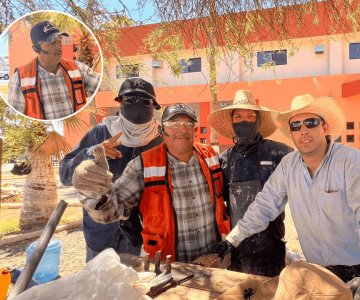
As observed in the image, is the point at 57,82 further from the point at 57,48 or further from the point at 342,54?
the point at 342,54

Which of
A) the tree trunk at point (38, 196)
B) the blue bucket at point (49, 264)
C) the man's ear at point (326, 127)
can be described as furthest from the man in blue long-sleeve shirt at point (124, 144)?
the tree trunk at point (38, 196)

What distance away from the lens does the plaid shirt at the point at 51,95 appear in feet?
8.13

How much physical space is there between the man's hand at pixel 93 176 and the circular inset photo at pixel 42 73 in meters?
0.49

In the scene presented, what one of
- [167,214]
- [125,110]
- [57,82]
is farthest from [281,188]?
[57,82]

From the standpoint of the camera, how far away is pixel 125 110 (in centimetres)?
309

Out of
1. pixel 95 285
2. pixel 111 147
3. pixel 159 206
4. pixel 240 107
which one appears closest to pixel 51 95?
pixel 111 147

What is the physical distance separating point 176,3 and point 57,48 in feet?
5.70

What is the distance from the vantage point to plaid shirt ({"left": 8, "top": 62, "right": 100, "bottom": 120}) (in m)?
2.48

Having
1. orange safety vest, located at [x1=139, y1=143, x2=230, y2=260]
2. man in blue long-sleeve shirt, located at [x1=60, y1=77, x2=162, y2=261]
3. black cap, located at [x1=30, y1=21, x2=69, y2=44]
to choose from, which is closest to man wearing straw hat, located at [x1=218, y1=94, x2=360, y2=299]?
orange safety vest, located at [x1=139, y1=143, x2=230, y2=260]

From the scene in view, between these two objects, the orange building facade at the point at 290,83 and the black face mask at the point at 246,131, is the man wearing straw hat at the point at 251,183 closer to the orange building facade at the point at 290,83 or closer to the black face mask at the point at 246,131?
the black face mask at the point at 246,131

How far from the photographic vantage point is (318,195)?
232cm

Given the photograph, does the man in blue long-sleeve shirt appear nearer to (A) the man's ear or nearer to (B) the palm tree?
(A) the man's ear

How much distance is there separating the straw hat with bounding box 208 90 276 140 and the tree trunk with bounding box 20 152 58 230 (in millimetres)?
5680

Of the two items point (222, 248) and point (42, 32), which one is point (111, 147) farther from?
point (222, 248)
